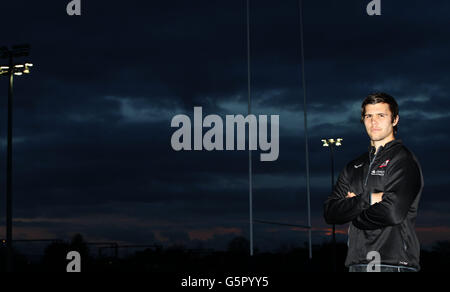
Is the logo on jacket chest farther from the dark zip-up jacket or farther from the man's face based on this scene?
the man's face

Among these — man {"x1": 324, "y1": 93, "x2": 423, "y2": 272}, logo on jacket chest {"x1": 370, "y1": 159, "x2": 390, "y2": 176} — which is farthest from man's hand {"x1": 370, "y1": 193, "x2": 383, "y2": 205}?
logo on jacket chest {"x1": 370, "y1": 159, "x2": 390, "y2": 176}

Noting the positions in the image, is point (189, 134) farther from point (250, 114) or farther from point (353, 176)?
point (353, 176)

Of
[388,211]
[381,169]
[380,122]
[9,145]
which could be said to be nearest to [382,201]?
[388,211]

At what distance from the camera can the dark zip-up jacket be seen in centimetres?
320

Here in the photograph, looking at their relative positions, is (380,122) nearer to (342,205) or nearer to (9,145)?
(342,205)

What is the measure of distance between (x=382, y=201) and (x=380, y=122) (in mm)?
478

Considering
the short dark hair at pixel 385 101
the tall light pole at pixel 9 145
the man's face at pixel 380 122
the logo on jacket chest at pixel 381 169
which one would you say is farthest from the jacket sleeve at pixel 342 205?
the tall light pole at pixel 9 145

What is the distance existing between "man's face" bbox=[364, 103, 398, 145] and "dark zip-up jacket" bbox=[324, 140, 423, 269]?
6 cm

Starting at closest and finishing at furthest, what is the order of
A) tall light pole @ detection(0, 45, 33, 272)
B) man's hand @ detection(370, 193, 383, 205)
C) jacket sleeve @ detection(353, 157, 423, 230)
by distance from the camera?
jacket sleeve @ detection(353, 157, 423, 230), man's hand @ detection(370, 193, 383, 205), tall light pole @ detection(0, 45, 33, 272)

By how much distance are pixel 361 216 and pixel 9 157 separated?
12.3m

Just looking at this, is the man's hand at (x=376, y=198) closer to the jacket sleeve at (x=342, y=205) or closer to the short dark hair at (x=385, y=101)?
the jacket sleeve at (x=342, y=205)

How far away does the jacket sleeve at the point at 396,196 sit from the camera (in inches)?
125
